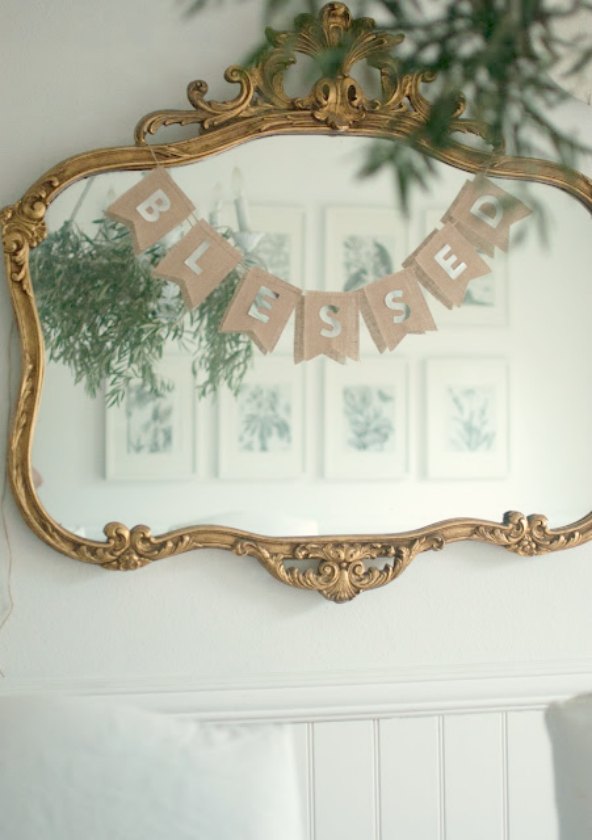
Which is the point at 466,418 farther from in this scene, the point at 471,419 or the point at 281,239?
the point at 281,239

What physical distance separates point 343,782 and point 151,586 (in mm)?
519

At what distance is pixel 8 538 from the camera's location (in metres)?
1.91

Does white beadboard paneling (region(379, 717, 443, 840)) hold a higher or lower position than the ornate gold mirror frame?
lower

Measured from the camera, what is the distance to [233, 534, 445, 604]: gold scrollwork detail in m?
1.95

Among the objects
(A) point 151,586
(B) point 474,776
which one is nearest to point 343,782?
(B) point 474,776

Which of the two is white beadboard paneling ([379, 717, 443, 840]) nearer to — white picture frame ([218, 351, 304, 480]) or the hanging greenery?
white picture frame ([218, 351, 304, 480])

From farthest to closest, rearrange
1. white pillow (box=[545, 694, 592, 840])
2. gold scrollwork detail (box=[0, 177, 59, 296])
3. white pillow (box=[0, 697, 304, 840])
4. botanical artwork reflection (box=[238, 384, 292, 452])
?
botanical artwork reflection (box=[238, 384, 292, 452]) < gold scrollwork detail (box=[0, 177, 59, 296]) < white pillow (box=[545, 694, 592, 840]) < white pillow (box=[0, 697, 304, 840])

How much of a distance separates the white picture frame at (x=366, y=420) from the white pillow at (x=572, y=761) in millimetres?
693

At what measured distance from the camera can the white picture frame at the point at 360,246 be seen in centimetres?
202

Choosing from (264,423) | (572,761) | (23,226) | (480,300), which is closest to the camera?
(572,761)

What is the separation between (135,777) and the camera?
46.1 inches

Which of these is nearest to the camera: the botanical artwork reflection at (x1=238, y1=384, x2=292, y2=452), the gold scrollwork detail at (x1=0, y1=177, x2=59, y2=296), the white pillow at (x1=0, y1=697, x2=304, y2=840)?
the white pillow at (x1=0, y1=697, x2=304, y2=840)

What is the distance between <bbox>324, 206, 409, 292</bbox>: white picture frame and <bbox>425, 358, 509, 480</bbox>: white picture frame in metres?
0.21

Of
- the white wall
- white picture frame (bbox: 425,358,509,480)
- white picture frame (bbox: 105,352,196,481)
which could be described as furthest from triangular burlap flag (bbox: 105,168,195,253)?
white picture frame (bbox: 425,358,509,480)
